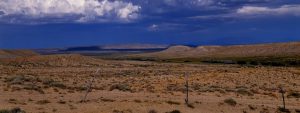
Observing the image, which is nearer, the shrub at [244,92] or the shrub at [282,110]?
the shrub at [282,110]

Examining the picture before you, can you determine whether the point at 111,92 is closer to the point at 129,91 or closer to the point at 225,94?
the point at 129,91

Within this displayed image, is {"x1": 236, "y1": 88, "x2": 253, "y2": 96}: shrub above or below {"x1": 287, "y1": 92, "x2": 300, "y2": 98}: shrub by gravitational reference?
above

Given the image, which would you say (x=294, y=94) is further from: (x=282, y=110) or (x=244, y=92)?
(x=282, y=110)

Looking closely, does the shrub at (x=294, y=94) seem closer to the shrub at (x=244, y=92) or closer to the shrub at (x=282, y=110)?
the shrub at (x=244, y=92)

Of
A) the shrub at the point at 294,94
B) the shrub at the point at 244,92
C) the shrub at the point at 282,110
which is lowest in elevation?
the shrub at the point at 294,94

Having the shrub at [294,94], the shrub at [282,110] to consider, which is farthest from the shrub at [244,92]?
the shrub at [282,110]

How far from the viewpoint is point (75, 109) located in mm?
27297

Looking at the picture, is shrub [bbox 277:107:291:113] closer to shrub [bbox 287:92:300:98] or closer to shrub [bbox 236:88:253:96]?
shrub [bbox 236:88:253:96]

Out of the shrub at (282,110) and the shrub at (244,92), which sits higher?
the shrub at (244,92)

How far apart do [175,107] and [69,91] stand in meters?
10.7

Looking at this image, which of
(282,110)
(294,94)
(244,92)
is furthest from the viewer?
(244,92)

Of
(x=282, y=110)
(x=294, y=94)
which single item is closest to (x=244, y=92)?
(x=294, y=94)

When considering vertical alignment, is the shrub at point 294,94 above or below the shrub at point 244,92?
below

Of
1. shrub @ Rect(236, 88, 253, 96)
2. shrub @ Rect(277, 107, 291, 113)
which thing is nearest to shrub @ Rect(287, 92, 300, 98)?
shrub @ Rect(236, 88, 253, 96)
